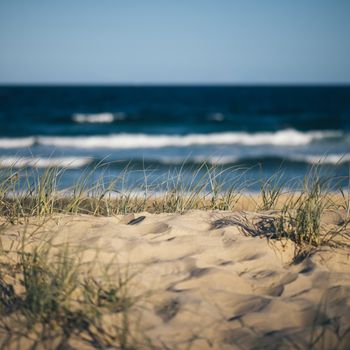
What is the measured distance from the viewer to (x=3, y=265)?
105 inches

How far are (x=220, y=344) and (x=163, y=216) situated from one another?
1617 millimetres

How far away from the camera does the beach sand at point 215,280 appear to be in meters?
2.15

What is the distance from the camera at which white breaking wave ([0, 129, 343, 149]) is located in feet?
56.0

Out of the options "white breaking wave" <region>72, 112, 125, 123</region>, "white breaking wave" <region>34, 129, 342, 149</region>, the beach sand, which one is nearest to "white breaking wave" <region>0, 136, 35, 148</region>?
"white breaking wave" <region>34, 129, 342, 149</region>

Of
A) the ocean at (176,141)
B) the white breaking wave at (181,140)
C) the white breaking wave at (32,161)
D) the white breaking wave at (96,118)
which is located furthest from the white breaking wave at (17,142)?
the white breaking wave at (96,118)

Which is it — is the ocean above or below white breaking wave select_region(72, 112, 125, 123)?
below

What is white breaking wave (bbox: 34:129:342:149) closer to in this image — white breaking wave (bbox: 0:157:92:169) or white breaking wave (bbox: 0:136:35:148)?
white breaking wave (bbox: 0:136:35:148)

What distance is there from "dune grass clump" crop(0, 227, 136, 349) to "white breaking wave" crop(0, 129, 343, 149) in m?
14.6

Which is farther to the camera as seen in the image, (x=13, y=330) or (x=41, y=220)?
(x=41, y=220)

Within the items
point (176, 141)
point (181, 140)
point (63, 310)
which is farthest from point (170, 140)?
point (63, 310)

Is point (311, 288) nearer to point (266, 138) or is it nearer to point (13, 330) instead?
point (13, 330)

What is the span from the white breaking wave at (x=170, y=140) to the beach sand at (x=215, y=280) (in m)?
13.8

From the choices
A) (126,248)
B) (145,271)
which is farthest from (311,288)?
(126,248)

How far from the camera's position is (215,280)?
8.52 ft
